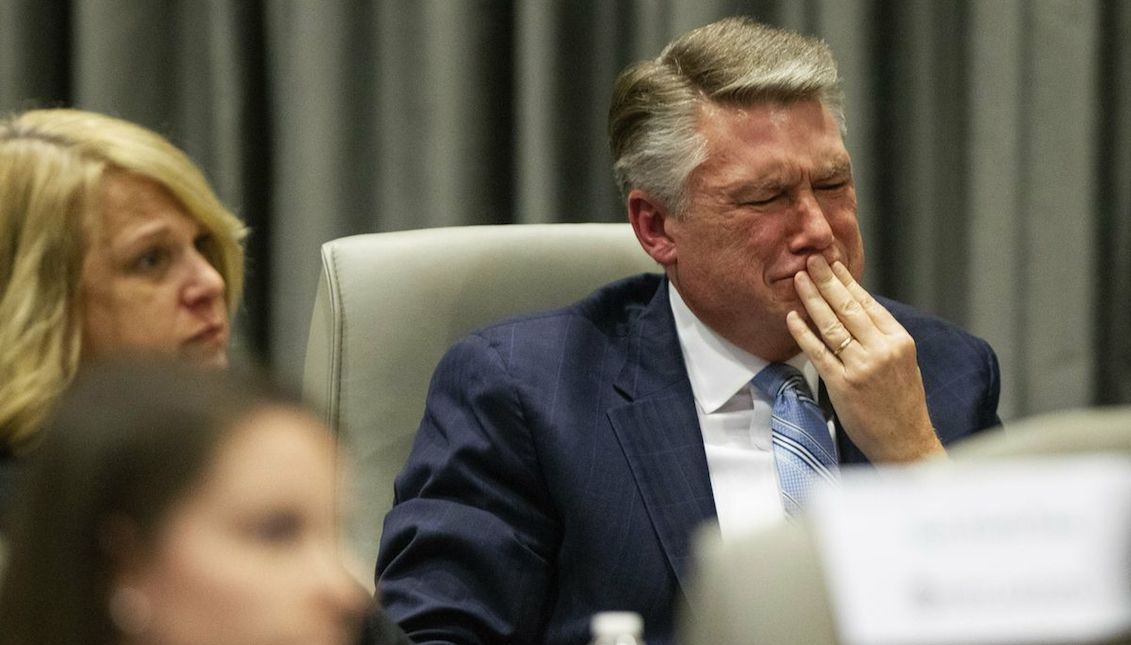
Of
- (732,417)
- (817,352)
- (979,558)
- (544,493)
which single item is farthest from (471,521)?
(979,558)

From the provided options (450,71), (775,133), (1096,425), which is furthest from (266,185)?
(1096,425)

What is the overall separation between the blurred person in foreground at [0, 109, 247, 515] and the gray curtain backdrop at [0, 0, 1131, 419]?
2.94 ft

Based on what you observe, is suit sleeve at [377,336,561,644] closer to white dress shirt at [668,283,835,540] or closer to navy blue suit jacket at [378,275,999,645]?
navy blue suit jacket at [378,275,999,645]

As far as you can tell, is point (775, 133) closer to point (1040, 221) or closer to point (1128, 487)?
point (1040, 221)

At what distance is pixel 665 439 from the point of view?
167cm

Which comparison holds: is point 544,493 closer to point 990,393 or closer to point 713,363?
point 713,363

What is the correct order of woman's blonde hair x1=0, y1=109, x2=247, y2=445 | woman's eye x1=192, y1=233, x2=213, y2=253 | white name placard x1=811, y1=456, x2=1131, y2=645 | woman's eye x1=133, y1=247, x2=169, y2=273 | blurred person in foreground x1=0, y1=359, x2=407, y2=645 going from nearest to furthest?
1. white name placard x1=811, y1=456, x2=1131, y2=645
2. blurred person in foreground x1=0, y1=359, x2=407, y2=645
3. woman's blonde hair x1=0, y1=109, x2=247, y2=445
4. woman's eye x1=133, y1=247, x2=169, y2=273
5. woman's eye x1=192, y1=233, x2=213, y2=253

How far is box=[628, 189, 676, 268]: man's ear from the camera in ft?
5.95

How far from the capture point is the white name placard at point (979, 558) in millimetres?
424

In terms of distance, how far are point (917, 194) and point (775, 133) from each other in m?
0.77

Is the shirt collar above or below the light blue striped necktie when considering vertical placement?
above

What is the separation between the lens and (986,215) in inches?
92.8

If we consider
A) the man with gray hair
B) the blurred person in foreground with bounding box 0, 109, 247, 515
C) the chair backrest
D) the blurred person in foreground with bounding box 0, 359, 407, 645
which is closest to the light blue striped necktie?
the man with gray hair

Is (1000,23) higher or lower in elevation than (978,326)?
higher
